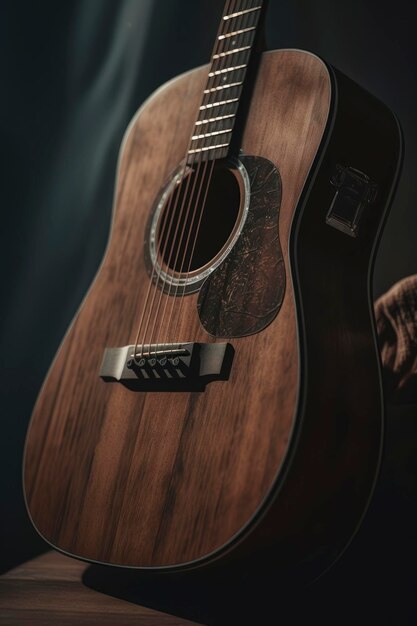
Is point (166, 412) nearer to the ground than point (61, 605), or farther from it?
farther from it

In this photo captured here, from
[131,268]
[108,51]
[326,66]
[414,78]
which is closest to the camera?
[326,66]

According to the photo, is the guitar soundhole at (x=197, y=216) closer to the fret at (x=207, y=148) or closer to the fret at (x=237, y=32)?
the fret at (x=207, y=148)

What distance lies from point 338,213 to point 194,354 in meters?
0.27

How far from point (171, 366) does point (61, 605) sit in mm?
310

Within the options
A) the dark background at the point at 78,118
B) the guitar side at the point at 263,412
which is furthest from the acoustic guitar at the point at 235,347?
the dark background at the point at 78,118

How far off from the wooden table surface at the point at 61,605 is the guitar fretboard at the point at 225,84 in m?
0.62

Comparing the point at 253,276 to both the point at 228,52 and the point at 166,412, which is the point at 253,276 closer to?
the point at 166,412

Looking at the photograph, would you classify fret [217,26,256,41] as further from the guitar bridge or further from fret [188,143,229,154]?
the guitar bridge

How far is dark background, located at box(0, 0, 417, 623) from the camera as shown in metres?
1.32

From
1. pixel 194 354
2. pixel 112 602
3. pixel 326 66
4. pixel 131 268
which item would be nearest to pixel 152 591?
pixel 112 602

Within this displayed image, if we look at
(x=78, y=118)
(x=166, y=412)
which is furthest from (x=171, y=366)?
(x=78, y=118)

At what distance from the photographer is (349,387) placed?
2.60 feet

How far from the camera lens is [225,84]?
1055mm

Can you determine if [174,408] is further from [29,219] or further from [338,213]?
[29,219]
